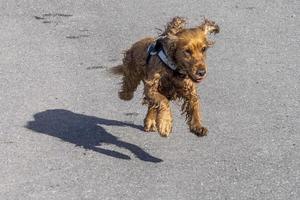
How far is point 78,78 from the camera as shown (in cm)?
973

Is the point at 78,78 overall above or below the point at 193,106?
below

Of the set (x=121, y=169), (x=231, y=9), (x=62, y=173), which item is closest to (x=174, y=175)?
(x=121, y=169)

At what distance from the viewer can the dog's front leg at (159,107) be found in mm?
7180

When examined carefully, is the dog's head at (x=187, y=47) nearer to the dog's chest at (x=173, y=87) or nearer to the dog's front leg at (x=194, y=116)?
the dog's chest at (x=173, y=87)

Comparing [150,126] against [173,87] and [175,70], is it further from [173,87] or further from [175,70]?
[175,70]

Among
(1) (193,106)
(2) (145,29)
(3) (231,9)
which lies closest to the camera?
(1) (193,106)

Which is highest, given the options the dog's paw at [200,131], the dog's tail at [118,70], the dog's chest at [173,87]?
the dog's chest at [173,87]

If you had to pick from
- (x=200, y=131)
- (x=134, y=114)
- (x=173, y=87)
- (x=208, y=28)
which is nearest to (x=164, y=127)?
(x=200, y=131)

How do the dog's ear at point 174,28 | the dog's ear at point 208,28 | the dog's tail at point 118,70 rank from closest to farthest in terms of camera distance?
the dog's ear at point 174,28
the dog's ear at point 208,28
the dog's tail at point 118,70

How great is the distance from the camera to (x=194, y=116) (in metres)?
7.56

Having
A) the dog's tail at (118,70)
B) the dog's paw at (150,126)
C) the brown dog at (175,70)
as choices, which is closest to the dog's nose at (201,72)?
the brown dog at (175,70)

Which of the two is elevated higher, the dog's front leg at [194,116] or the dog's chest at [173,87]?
the dog's chest at [173,87]

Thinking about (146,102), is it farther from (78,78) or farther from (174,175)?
(78,78)

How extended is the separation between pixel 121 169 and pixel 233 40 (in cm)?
431
